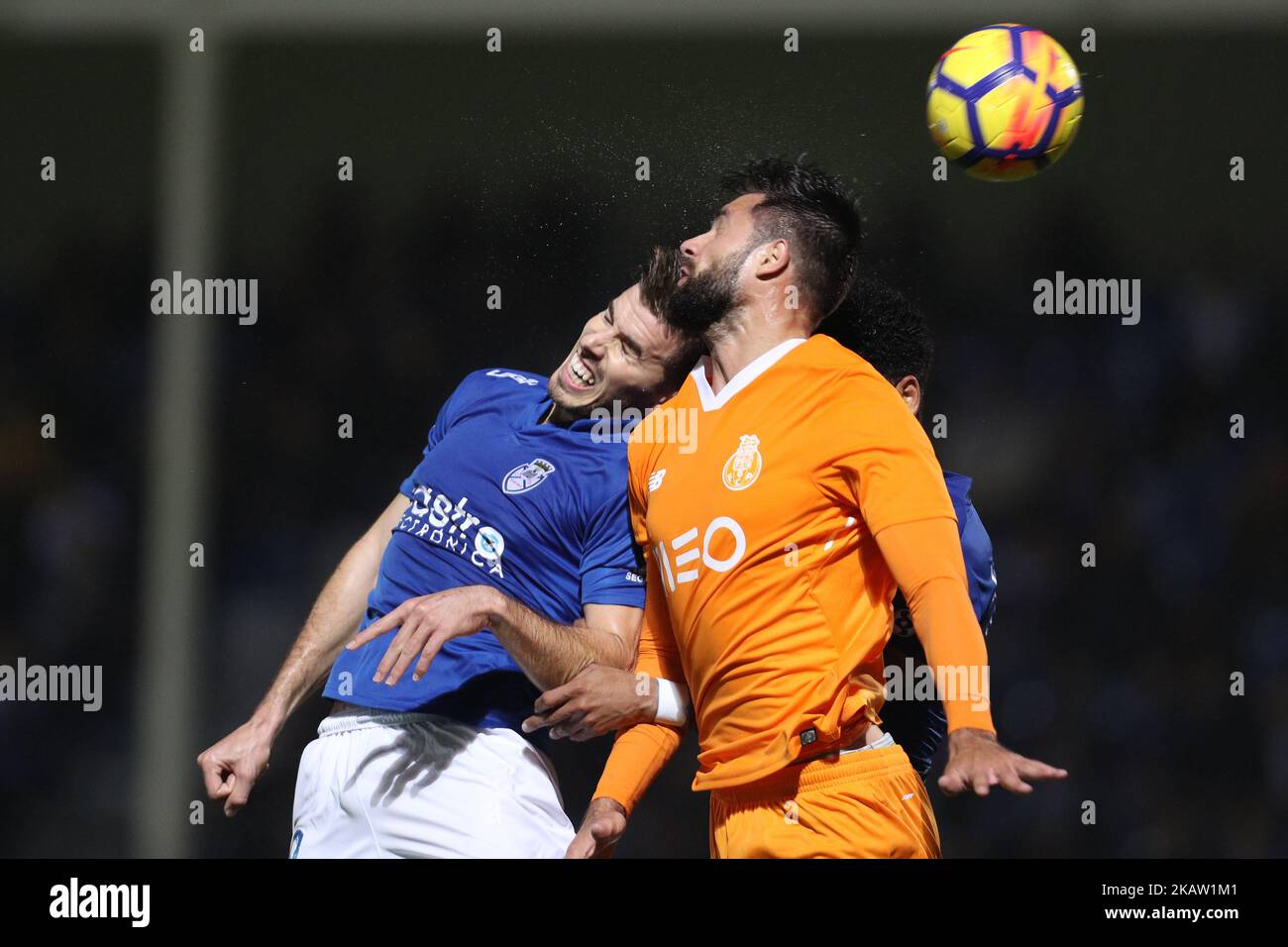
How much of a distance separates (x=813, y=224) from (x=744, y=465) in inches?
23.4

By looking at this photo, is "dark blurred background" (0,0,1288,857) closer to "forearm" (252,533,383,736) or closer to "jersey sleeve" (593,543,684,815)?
"forearm" (252,533,383,736)

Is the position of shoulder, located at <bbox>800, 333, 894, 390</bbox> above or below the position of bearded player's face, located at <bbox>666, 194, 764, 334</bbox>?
below

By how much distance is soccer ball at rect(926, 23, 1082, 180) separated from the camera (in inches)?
133

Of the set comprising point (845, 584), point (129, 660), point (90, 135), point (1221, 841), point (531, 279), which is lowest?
point (1221, 841)

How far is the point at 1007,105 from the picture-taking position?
132 inches

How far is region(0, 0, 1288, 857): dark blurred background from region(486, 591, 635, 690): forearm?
2.37 metres

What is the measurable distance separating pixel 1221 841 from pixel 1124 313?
2.04 meters

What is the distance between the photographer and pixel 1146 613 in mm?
6152

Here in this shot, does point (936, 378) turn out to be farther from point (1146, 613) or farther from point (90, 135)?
point (90, 135)

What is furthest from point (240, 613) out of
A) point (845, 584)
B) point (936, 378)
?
point (845, 584)

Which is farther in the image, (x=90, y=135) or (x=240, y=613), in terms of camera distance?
(x=90, y=135)

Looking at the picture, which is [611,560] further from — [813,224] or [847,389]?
[813,224]

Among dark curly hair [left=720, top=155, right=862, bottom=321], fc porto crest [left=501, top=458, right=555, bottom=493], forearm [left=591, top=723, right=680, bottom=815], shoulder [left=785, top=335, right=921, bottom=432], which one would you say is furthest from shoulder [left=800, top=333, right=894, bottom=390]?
forearm [left=591, top=723, right=680, bottom=815]

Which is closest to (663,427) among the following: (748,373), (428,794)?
(748,373)
